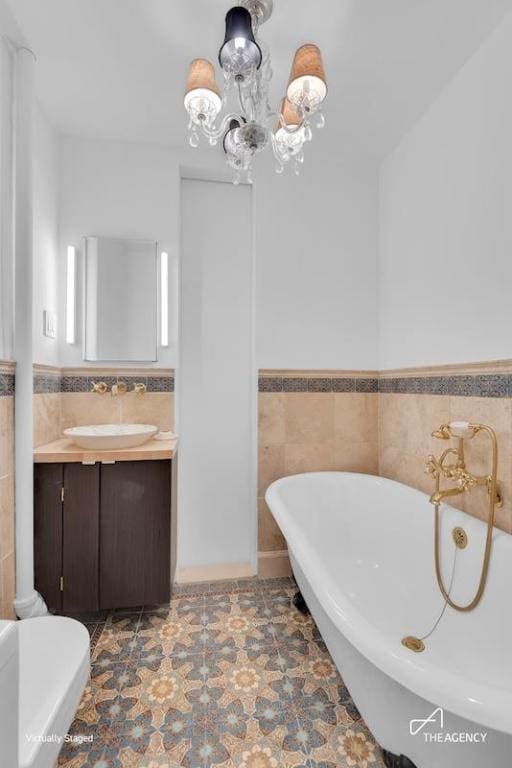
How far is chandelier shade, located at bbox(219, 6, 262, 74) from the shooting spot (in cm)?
109

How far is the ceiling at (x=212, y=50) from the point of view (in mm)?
1389

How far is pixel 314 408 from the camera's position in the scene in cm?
229

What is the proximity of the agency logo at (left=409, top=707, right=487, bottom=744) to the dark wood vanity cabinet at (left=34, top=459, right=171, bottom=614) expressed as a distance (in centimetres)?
119

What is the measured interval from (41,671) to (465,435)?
1.71 metres

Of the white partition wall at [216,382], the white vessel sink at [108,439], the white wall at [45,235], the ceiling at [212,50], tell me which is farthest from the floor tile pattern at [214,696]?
the ceiling at [212,50]

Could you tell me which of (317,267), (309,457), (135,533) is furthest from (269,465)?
(317,267)

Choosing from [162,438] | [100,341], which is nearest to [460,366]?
[162,438]

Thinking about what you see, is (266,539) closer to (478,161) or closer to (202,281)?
(202,281)

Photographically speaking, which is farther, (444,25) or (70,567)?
(70,567)

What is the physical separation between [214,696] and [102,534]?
80 centimetres

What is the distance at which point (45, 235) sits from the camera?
1916mm

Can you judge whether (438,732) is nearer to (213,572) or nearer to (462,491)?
(462,491)

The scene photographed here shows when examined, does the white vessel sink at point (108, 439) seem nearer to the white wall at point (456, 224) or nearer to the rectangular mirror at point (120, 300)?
Answer: the rectangular mirror at point (120, 300)

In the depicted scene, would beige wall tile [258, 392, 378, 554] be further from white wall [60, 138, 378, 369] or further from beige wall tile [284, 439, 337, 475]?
white wall [60, 138, 378, 369]
